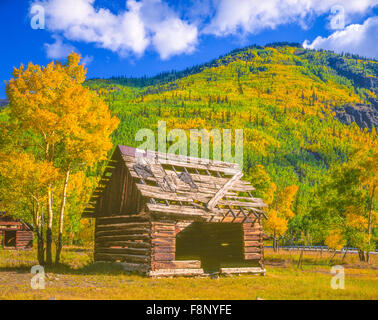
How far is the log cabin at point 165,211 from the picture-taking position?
1839 cm

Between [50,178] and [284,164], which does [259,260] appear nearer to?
[50,178]

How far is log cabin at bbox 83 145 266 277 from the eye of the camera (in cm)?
1839

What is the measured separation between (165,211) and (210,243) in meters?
9.60

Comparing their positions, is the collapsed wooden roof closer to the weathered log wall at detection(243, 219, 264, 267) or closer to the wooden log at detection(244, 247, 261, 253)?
the weathered log wall at detection(243, 219, 264, 267)

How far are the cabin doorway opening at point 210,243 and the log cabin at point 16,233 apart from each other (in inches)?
861

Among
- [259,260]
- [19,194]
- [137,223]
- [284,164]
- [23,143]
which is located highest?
[284,164]

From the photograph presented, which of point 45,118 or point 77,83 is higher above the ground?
point 77,83

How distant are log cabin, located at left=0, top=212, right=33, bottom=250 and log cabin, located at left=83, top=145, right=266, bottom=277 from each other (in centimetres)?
2278

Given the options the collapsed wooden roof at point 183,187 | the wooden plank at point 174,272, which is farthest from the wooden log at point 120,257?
the collapsed wooden roof at point 183,187

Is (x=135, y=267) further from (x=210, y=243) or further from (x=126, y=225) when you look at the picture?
(x=210, y=243)

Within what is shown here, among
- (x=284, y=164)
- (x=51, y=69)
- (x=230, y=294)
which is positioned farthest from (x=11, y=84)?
(x=284, y=164)

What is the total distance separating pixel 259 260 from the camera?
71.5 ft

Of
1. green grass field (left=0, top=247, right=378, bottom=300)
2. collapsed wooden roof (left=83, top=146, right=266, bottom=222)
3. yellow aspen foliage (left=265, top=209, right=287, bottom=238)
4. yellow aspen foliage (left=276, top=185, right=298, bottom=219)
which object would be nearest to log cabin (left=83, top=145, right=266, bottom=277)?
collapsed wooden roof (left=83, top=146, right=266, bottom=222)
